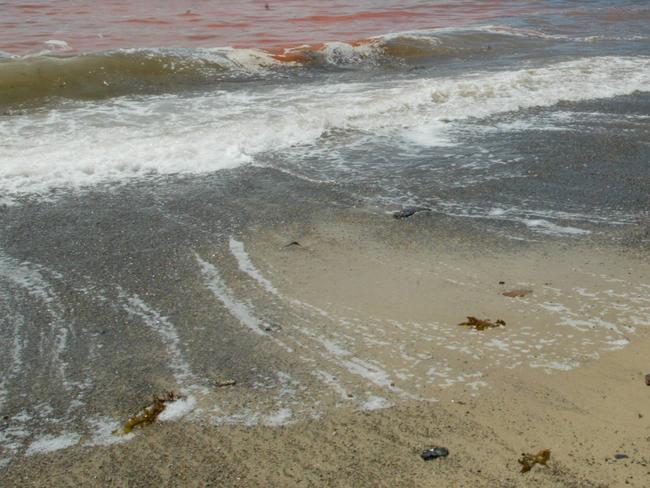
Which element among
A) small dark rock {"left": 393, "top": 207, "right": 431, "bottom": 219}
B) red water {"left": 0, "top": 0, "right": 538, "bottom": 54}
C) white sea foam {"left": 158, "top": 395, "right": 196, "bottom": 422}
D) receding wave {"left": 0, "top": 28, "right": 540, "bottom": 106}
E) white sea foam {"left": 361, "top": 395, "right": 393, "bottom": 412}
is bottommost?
white sea foam {"left": 158, "top": 395, "right": 196, "bottom": 422}

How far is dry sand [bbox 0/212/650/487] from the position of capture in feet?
8.86

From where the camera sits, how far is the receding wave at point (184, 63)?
10.6 m

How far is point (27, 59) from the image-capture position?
11.8m

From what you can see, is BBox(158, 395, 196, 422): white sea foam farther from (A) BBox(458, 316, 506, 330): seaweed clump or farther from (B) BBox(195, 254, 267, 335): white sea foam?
(A) BBox(458, 316, 506, 330): seaweed clump

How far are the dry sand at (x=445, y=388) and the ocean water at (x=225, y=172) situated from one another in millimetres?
144

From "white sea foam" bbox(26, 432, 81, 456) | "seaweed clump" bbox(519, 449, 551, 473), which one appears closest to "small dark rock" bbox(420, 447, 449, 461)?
"seaweed clump" bbox(519, 449, 551, 473)

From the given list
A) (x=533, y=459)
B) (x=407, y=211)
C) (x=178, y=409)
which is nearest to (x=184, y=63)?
(x=407, y=211)

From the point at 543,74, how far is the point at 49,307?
8.86m

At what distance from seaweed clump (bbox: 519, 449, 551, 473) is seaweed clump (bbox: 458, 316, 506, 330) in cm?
102

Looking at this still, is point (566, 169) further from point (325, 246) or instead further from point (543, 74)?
point (543, 74)

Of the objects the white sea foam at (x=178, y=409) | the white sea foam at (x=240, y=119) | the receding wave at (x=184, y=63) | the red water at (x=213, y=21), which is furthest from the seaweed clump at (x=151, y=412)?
the red water at (x=213, y=21)

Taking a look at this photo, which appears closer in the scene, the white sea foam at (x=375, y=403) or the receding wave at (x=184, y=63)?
the white sea foam at (x=375, y=403)

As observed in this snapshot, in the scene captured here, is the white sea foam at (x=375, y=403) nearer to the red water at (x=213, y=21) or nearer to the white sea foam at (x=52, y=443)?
the white sea foam at (x=52, y=443)

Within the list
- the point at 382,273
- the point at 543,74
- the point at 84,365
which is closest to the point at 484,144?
the point at 382,273
